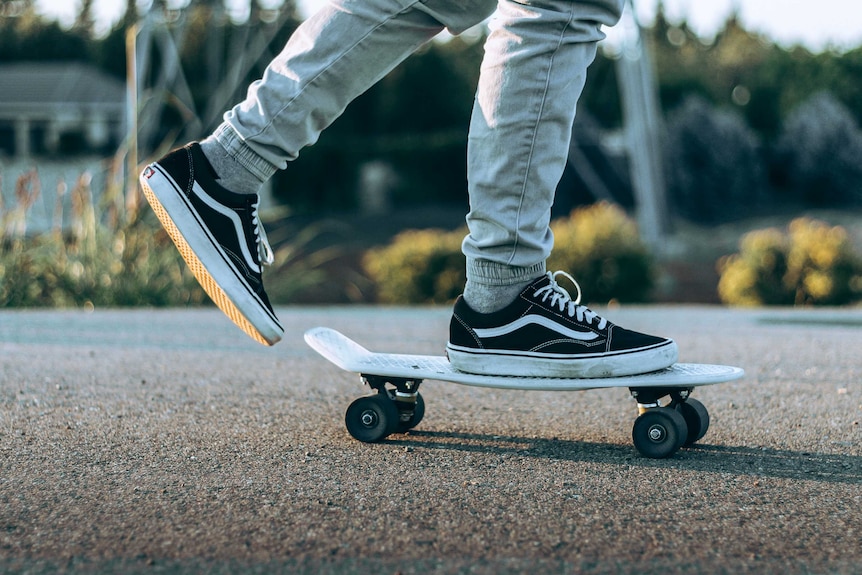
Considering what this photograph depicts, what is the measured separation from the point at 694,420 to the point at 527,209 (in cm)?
53

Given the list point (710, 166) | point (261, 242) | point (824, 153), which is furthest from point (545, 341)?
point (824, 153)

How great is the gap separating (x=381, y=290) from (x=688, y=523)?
9.01m

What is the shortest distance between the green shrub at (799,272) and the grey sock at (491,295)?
780 cm

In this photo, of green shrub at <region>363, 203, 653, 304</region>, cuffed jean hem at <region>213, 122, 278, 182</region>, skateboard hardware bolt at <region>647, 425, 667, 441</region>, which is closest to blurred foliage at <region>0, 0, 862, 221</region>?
green shrub at <region>363, 203, 653, 304</region>

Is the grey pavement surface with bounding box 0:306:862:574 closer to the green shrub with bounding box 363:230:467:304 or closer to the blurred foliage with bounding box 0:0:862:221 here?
the green shrub with bounding box 363:230:467:304

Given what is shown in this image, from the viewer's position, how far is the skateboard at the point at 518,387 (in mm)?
1820

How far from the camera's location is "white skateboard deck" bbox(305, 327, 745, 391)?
186 centimetres

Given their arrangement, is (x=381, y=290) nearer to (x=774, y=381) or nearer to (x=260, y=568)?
(x=774, y=381)

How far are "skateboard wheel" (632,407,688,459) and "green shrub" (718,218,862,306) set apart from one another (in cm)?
780

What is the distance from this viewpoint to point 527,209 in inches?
74.8

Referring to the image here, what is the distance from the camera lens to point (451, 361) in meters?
1.98

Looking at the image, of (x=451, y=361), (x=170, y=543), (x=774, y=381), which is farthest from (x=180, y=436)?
(x=774, y=381)

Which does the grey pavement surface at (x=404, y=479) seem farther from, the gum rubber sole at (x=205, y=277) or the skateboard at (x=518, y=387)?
the gum rubber sole at (x=205, y=277)

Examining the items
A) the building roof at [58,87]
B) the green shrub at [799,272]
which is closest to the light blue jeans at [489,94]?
the green shrub at [799,272]
